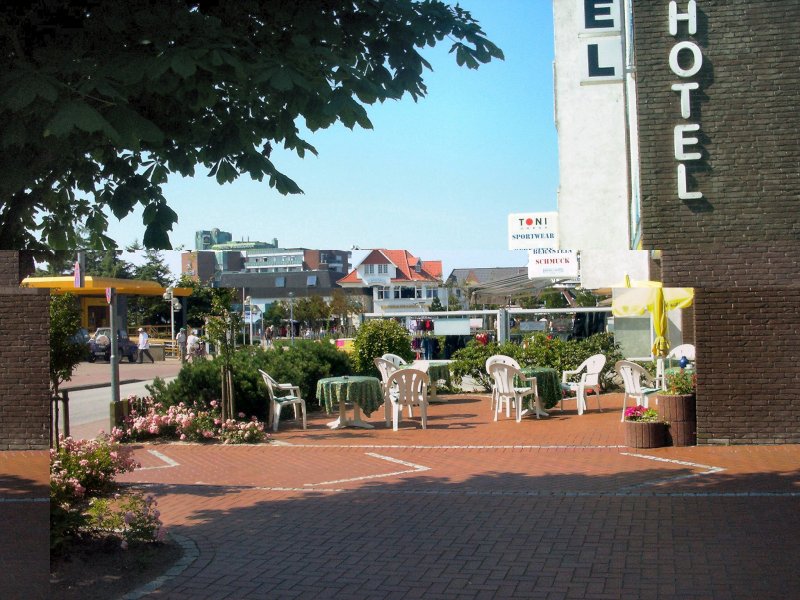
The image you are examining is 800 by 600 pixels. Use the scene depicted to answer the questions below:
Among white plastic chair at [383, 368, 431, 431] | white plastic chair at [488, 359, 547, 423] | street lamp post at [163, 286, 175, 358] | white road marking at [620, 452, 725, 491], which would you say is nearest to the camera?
white road marking at [620, 452, 725, 491]

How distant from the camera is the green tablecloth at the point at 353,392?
558 inches

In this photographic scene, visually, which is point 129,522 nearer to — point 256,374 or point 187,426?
point 187,426

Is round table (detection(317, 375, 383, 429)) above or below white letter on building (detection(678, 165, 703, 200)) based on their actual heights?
below

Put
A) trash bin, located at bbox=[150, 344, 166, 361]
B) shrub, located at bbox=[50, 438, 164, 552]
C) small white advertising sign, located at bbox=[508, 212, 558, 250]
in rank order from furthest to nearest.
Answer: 1. trash bin, located at bbox=[150, 344, 166, 361]
2. small white advertising sign, located at bbox=[508, 212, 558, 250]
3. shrub, located at bbox=[50, 438, 164, 552]

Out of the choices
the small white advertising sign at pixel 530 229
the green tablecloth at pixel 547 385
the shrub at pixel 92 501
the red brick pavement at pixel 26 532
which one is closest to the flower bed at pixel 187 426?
the shrub at pixel 92 501

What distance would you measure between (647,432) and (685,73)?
16.7 ft

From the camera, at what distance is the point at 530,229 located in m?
23.6

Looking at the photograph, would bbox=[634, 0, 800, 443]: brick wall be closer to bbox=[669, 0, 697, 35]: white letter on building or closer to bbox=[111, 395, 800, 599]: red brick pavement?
bbox=[669, 0, 697, 35]: white letter on building

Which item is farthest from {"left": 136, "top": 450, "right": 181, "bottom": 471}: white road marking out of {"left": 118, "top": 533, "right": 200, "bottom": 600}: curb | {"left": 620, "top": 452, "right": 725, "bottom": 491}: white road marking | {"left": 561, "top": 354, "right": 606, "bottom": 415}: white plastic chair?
{"left": 561, "top": 354, "right": 606, "bottom": 415}: white plastic chair

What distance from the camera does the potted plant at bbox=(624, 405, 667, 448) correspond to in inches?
442

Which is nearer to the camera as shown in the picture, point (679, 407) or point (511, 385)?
point (679, 407)

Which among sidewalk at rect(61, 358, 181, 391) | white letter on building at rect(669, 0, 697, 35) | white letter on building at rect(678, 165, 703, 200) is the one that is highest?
white letter on building at rect(669, 0, 697, 35)

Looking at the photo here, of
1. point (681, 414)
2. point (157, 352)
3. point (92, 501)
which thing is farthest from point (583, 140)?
point (157, 352)

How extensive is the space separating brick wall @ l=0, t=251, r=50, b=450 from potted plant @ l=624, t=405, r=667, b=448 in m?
7.74
